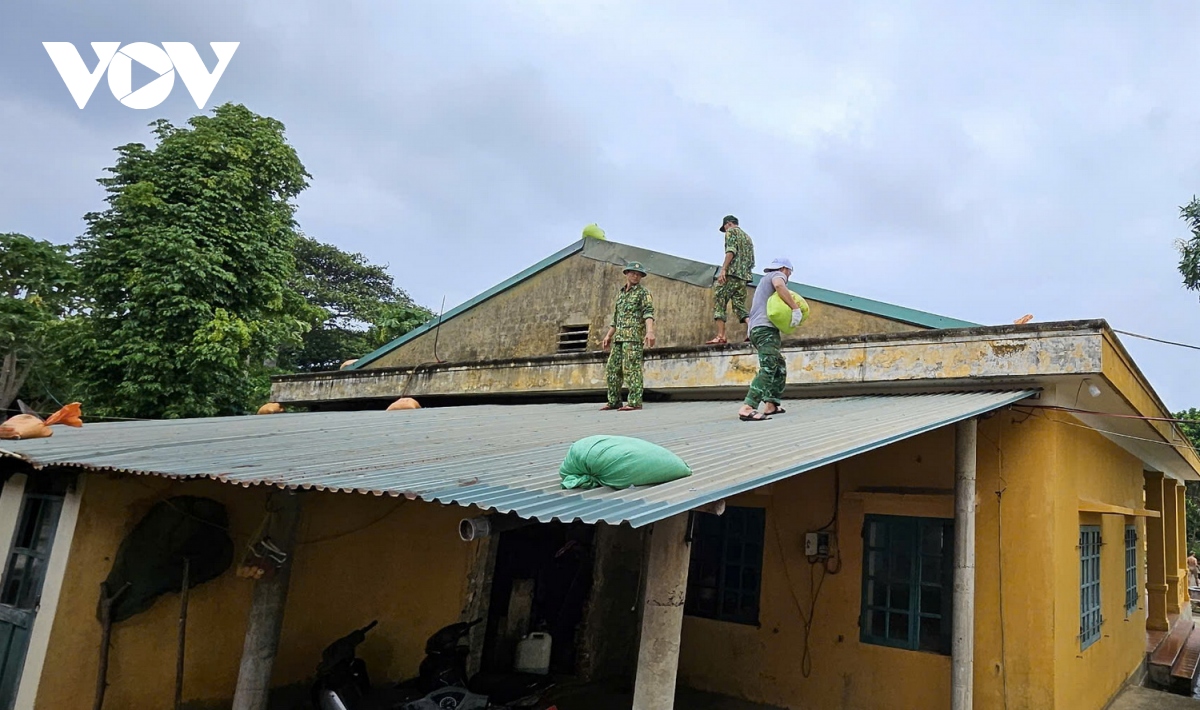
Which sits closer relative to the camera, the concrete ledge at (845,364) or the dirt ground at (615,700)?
the concrete ledge at (845,364)

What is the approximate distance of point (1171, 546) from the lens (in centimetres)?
1298

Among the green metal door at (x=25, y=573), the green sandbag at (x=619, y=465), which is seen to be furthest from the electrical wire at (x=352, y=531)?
the green sandbag at (x=619, y=465)

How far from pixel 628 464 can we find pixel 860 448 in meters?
1.21

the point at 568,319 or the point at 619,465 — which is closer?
the point at 619,465

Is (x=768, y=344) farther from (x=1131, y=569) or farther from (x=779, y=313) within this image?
(x=1131, y=569)

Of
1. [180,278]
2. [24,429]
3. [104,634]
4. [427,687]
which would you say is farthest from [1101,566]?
[180,278]

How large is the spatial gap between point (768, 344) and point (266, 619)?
4.01 metres

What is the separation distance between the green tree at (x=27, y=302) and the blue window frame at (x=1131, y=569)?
64.3 feet

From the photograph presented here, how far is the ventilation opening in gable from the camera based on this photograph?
9.70m

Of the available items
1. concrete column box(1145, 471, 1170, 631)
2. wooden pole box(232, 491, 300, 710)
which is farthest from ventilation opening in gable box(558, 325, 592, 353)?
concrete column box(1145, 471, 1170, 631)

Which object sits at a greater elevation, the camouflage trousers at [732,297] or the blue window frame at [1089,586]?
the camouflage trousers at [732,297]

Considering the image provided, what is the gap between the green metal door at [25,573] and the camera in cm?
503

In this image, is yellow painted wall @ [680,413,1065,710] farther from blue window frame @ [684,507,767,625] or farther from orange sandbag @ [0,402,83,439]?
orange sandbag @ [0,402,83,439]

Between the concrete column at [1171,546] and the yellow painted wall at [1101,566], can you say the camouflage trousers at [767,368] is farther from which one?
the concrete column at [1171,546]
